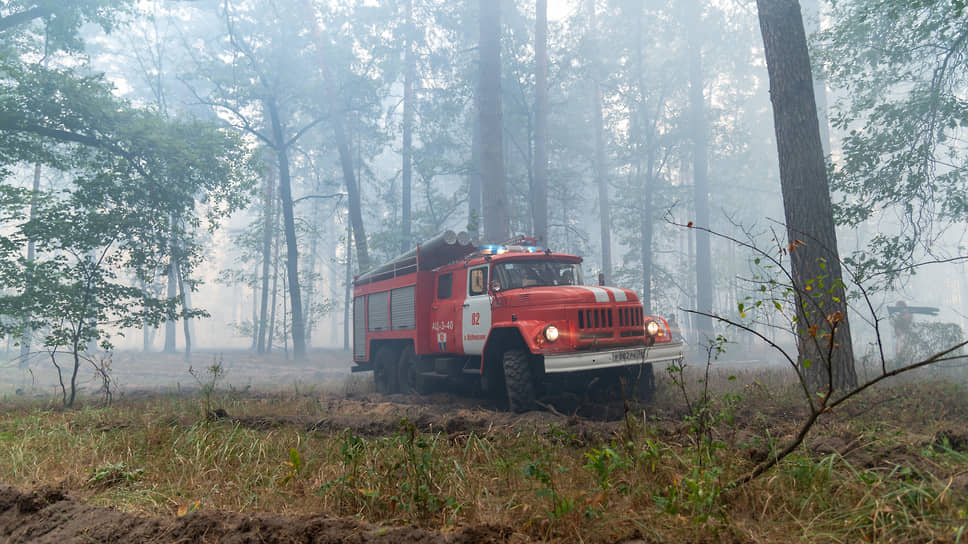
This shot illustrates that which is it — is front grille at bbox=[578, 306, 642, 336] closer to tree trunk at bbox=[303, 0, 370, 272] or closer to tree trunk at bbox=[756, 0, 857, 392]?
tree trunk at bbox=[756, 0, 857, 392]

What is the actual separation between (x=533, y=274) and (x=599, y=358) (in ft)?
6.83

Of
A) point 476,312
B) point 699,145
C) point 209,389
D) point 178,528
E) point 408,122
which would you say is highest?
point 408,122

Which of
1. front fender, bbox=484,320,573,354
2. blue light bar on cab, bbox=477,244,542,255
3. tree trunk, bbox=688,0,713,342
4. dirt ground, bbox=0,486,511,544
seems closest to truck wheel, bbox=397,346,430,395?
blue light bar on cab, bbox=477,244,542,255

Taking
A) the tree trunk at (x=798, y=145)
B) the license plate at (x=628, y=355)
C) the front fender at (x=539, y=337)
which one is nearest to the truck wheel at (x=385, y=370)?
the front fender at (x=539, y=337)

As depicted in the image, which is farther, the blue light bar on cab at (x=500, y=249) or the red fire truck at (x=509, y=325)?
the blue light bar on cab at (x=500, y=249)

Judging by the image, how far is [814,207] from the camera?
7445mm

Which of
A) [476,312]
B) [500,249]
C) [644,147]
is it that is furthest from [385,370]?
[644,147]

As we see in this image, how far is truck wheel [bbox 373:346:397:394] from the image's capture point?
11.9 m

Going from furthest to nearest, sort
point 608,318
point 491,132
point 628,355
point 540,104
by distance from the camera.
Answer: point 540,104, point 491,132, point 608,318, point 628,355

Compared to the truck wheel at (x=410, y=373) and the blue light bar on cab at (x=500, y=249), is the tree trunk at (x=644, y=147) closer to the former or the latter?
the truck wheel at (x=410, y=373)

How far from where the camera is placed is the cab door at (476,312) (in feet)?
28.1

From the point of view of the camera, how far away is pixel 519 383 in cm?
754

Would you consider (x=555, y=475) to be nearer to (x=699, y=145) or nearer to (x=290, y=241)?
(x=290, y=241)

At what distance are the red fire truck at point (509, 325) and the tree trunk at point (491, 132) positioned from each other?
510 centimetres
